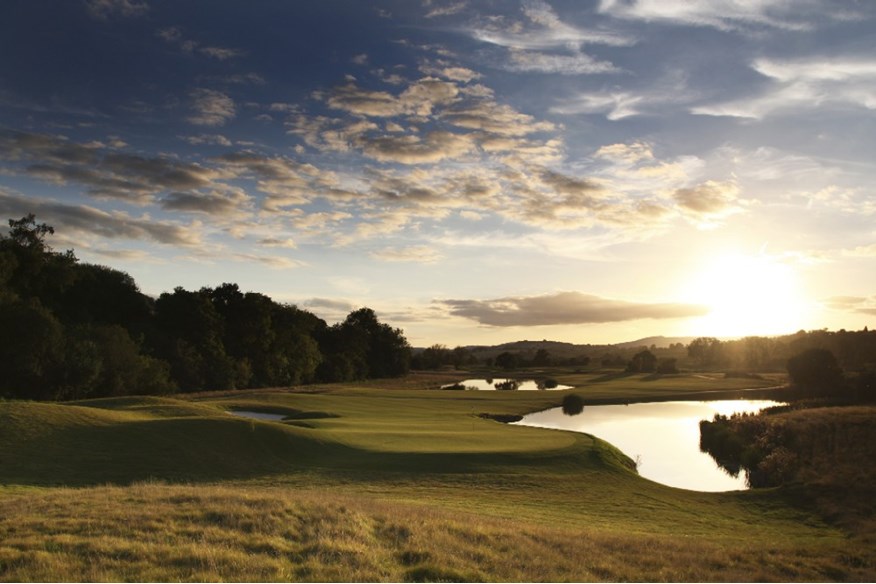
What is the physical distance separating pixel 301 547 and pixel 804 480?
27.5 m

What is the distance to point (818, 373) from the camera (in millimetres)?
75938

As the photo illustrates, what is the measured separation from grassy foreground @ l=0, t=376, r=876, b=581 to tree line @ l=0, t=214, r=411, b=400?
63.8ft

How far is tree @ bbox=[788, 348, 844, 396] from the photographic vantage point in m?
74.4

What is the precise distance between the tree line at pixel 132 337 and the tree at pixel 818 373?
74928 millimetres

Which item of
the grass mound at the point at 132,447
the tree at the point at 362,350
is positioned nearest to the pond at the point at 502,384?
the tree at the point at 362,350

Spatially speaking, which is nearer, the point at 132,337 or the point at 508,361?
Answer: the point at 132,337

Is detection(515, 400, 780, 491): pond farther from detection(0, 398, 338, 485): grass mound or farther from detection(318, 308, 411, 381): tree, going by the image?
detection(318, 308, 411, 381): tree

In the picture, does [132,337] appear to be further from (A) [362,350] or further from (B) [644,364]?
(B) [644,364]

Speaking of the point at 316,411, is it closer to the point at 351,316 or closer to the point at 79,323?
the point at 79,323

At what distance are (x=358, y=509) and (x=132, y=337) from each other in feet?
235

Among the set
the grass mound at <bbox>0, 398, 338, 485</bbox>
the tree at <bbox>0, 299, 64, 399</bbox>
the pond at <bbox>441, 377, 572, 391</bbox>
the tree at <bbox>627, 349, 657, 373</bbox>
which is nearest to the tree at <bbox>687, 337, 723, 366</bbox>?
the tree at <bbox>627, 349, 657, 373</bbox>

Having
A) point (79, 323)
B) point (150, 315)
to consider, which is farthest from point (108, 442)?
point (150, 315)

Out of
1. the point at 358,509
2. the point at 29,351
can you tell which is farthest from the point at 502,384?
the point at 358,509

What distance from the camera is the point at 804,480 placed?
30016mm
